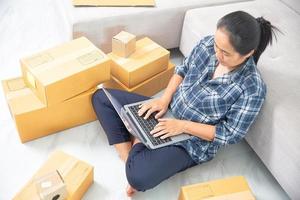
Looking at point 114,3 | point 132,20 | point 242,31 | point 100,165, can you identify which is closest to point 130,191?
point 100,165

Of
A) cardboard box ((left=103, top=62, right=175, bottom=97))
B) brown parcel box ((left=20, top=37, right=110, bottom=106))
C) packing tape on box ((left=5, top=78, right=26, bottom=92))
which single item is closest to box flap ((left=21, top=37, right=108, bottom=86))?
brown parcel box ((left=20, top=37, right=110, bottom=106))

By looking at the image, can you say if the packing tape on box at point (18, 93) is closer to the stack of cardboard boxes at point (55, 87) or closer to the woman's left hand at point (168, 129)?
the stack of cardboard boxes at point (55, 87)

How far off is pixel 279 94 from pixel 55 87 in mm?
935

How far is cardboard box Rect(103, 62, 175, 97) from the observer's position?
1.74 m

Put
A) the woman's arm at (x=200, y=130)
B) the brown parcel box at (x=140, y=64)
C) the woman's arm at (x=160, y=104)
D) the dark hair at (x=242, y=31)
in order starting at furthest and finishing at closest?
the brown parcel box at (x=140, y=64)
the woman's arm at (x=160, y=104)
the woman's arm at (x=200, y=130)
the dark hair at (x=242, y=31)

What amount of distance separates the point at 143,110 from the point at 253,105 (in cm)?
46

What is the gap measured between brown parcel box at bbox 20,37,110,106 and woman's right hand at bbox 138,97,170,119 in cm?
27

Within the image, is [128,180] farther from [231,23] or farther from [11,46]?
[11,46]

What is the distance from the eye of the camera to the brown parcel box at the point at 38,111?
→ 148 cm

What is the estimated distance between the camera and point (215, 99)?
134 centimetres

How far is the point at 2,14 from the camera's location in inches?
94.3

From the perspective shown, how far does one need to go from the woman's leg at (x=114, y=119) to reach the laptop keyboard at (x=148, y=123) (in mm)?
84

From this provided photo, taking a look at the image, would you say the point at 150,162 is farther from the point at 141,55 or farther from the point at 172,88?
the point at 141,55

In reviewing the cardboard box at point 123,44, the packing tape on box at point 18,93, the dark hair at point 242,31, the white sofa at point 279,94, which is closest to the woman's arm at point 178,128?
the white sofa at point 279,94
